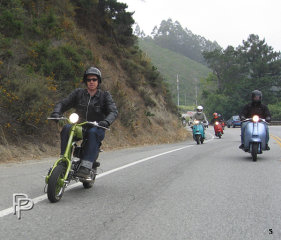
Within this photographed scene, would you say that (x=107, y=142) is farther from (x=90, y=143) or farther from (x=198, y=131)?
(x=90, y=143)

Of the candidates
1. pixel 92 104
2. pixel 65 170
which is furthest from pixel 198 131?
pixel 65 170

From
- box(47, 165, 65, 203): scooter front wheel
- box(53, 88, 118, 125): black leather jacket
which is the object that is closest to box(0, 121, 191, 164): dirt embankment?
box(53, 88, 118, 125): black leather jacket

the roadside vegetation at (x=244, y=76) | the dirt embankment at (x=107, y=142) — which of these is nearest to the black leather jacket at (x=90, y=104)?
the dirt embankment at (x=107, y=142)

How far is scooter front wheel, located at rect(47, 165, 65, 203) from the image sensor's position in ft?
15.7

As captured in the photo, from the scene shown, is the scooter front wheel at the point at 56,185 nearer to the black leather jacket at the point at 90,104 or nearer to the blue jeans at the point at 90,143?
the blue jeans at the point at 90,143

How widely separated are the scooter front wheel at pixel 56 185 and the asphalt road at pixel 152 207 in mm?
107

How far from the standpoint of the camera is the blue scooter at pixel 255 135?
10164 millimetres

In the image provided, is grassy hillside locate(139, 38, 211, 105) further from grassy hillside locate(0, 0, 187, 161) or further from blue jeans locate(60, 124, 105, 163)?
blue jeans locate(60, 124, 105, 163)

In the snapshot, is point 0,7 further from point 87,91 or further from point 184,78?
point 184,78

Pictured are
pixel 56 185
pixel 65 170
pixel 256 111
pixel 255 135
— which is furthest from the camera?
pixel 256 111

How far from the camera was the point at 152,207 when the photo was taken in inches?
194

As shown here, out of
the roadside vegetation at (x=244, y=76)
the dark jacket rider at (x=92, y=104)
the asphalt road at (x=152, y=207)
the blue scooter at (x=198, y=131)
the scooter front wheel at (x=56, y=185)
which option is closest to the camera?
the asphalt road at (x=152, y=207)

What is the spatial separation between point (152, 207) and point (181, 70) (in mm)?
161155

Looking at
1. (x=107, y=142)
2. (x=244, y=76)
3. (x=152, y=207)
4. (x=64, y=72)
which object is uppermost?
(x=244, y=76)
